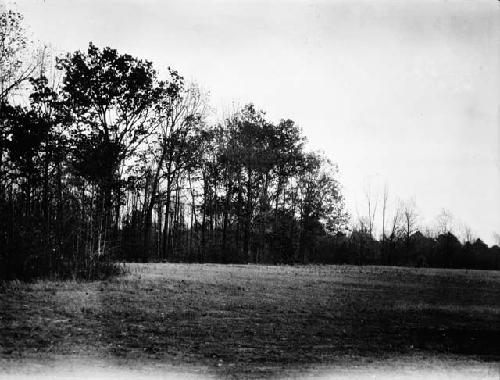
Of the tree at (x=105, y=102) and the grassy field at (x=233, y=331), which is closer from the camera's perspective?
the grassy field at (x=233, y=331)

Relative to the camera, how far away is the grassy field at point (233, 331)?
7.72 m

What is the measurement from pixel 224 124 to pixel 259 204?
10832 millimetres

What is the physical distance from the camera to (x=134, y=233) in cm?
4325

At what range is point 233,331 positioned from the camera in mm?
10555

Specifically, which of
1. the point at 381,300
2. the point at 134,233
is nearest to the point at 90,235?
the point at 381,300

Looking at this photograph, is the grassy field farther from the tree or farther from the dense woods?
the tree

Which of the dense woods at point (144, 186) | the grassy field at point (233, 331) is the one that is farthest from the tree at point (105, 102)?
the grassy field at point (233, 331)

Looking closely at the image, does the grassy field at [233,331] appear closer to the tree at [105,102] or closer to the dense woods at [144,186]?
the dense woods at [144,186]

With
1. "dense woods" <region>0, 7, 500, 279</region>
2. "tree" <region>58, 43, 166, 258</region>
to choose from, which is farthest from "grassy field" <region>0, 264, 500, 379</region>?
"tree" <region>58, 43, 166, 258</region>

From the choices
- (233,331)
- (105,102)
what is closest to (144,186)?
(105,102)

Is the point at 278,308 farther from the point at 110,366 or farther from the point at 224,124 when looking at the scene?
the point at 224,124

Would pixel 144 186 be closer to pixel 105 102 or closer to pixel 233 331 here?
pixel 105 102

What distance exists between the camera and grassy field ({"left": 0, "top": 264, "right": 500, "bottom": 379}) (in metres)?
7.72

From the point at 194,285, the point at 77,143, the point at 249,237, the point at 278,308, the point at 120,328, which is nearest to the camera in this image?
the point at 120,328
